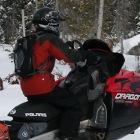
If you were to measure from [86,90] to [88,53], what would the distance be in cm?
41

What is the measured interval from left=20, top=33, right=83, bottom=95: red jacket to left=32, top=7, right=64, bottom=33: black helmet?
129 millimetres

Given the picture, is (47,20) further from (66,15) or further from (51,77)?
(66,15)

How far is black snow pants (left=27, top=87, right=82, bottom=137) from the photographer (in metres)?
3.86

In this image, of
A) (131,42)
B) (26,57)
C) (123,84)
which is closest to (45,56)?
(26,57)

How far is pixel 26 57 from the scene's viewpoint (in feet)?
12.2

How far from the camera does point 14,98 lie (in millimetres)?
8828

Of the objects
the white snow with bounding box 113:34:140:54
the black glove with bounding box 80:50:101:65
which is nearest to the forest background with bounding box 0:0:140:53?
the white snow with bounding box 113:34:140:54

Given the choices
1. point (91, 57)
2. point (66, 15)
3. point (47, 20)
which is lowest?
point (91, 57)

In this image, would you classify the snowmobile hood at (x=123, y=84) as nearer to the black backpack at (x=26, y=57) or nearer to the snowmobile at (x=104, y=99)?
the snowmobile at (x=104, y=99)

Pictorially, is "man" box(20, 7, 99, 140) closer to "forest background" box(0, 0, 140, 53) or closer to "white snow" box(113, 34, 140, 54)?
"forest background" box(0, 0, 140, 53)

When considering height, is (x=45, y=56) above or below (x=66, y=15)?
below

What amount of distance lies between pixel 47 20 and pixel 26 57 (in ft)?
1.54

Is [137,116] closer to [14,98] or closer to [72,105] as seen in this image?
[72,105]

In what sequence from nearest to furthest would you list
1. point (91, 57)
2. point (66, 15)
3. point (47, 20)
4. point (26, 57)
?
point (26, 57)
point (47, 20)
point (91, 57)
point (66, 15)
